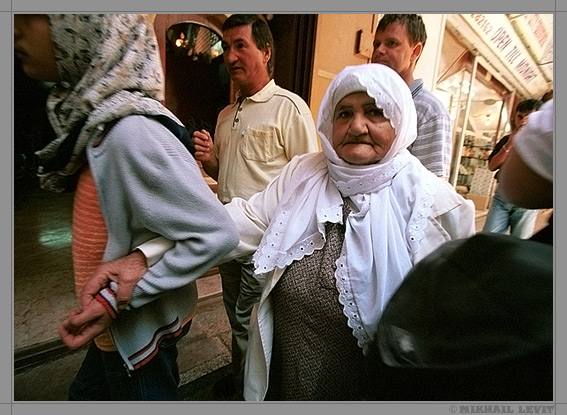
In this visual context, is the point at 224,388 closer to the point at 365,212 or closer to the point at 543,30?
the point at 365,212

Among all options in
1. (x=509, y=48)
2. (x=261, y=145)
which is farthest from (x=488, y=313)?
(x=509, y=48)

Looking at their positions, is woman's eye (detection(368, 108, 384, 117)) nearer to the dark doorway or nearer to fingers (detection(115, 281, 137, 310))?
fingers (detection(115, 281, 137, 310))

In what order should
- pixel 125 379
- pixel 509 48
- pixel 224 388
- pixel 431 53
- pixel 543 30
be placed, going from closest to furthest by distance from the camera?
Result: pixel 125 379
pixel 543 30
pixel 224 388
pixel 431 53
pixel 509 48

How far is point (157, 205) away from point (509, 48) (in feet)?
16.6

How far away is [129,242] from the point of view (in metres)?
0.74

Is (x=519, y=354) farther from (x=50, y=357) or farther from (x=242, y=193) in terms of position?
Result: (x=50, y=357)

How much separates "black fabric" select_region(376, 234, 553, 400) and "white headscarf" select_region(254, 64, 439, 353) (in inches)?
7.1

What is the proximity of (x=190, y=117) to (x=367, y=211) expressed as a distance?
7.41ft

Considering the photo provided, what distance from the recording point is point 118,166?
2.21 feet

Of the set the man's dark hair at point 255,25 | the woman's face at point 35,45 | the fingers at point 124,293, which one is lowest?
the fingers at point 124,293

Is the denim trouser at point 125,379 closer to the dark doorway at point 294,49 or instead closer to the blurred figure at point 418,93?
the blurred figure at point 418,93

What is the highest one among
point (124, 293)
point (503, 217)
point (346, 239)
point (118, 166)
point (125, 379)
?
point (118, 166)

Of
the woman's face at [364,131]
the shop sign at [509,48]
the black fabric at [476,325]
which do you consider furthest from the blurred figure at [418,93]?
the shop sign at [509,48]

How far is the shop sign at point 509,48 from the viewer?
3059 millimetres
